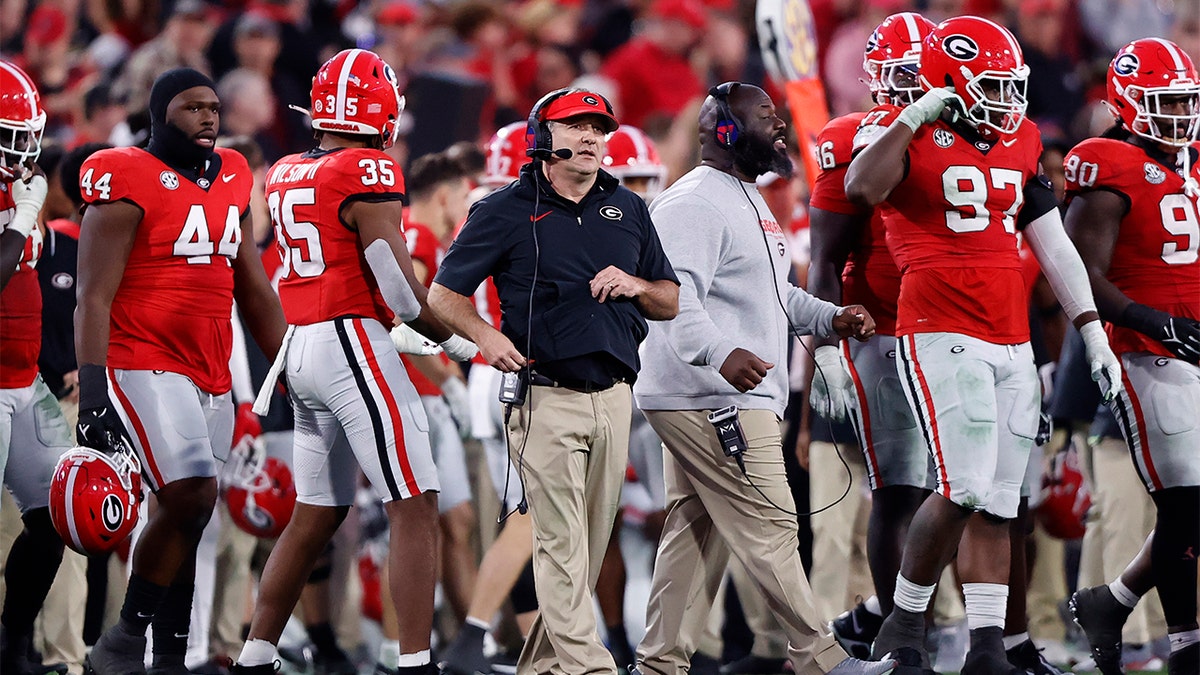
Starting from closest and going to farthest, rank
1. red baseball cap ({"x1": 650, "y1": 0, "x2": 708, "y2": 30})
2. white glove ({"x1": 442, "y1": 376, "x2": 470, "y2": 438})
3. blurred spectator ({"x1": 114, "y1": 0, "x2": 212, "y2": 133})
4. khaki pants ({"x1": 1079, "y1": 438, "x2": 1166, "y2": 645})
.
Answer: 1. white glove ({"x1": 442, "y1": 376, "x2": 470, "y2": 438})
2. khaki pants ({"x1": 1079, "y1": 438, "x2": 1166, "y2": 645})
3. blurred spectator ({"x1": 114, "y1": 0, "x2": 212, "y2": 133})
4. red baseball cap ({"x1": 650, "y1": 0, "x2": 708, "y2": 30})

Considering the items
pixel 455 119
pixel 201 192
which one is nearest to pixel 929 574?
pixel 201 192

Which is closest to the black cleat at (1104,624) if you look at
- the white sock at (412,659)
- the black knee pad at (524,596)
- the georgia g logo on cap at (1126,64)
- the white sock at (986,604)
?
the white sock at (986,604)

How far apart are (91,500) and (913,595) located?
9.46ft

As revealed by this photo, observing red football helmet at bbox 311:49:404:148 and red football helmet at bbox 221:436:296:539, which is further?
red football helmet at bbox 221:436:296:539

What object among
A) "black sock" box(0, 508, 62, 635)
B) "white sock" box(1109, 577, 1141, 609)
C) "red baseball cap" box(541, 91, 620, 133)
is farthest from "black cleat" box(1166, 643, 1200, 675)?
"black sock" box(0, 508, 62, 635)

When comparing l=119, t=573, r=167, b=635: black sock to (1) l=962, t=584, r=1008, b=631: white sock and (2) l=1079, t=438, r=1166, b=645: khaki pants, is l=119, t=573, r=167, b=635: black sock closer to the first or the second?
(1) l=962, t=584, r=1008, b=631: white sock

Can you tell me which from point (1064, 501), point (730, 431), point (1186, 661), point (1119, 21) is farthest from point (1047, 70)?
point (730, 431)

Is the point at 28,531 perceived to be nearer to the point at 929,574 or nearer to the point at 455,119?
the point at 929,574

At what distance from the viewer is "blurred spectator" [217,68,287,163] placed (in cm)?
1138

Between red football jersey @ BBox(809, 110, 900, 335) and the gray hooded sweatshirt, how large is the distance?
1.57 ft

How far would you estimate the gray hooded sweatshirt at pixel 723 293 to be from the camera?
6012 mm

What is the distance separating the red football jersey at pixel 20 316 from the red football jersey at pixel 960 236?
3.16 metres

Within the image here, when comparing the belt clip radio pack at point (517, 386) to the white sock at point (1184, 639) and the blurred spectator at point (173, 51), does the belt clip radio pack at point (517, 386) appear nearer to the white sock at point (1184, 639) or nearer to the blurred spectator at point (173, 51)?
the white sock at point (1184, 639)

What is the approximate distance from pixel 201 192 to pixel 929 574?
297cm
